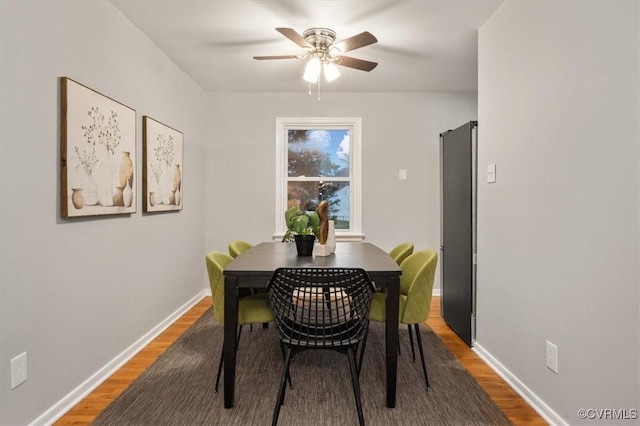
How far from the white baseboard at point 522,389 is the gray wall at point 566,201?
0.02 m

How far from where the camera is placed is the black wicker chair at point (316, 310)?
173 cm

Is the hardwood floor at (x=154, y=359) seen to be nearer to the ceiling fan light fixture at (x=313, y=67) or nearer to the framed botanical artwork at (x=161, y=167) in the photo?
the framed botanical artwork at (x=161, y=167)

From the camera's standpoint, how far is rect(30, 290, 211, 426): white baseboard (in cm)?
186

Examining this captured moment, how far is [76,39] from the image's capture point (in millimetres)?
2080

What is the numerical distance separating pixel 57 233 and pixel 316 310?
142 cm

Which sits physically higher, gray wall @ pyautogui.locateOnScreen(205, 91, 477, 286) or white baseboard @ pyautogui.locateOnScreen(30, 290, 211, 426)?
gray wall @ pyautogui.locateOnScreen(205, 91, 477, 286)

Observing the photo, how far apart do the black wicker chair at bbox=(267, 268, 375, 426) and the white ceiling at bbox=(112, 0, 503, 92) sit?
1827mm

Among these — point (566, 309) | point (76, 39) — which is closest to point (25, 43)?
point (76, 39)

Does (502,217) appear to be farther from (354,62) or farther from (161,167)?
(161,167)

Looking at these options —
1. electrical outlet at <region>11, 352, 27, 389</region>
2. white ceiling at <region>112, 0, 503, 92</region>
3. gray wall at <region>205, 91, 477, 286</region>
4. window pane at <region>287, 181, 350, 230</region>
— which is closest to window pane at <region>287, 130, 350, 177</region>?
window pane at <region>287, 181, 350, 230</region>

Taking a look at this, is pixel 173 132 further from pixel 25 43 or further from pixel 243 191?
pixel 25 43

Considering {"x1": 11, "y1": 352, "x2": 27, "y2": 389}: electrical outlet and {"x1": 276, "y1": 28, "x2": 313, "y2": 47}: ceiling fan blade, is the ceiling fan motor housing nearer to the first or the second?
{"x1": 276, "y1": 28, "x2": 313, "y2": 47}: ceiling fan blade

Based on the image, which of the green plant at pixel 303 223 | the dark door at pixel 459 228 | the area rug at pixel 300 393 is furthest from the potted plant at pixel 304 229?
the dark door at pixel 459 228

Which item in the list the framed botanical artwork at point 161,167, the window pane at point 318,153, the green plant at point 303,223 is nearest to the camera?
the green plant at point 303,223
